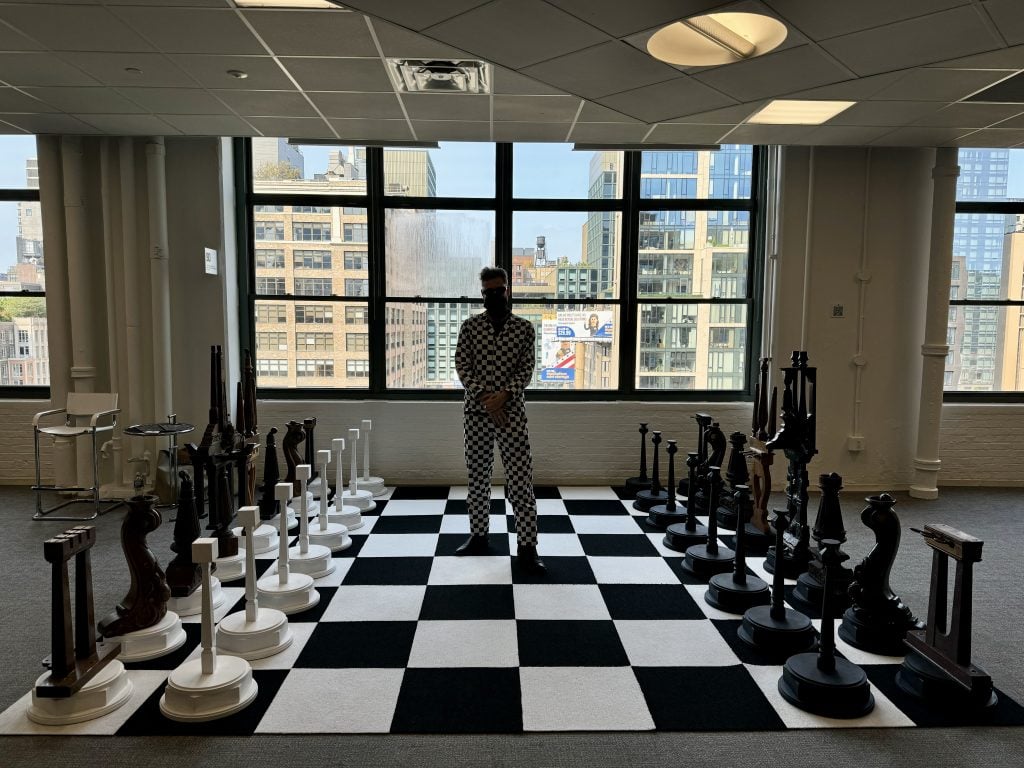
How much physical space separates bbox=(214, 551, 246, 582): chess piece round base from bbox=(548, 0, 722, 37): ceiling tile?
3.05 meters

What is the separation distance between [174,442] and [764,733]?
4.33 m

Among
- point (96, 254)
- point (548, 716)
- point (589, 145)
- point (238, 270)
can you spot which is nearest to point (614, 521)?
point (548, 716)

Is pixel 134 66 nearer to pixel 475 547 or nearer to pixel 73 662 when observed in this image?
pixel 73 662

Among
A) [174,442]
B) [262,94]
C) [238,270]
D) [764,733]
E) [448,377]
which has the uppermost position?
[262,94]

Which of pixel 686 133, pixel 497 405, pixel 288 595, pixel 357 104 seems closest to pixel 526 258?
pixel 686 133

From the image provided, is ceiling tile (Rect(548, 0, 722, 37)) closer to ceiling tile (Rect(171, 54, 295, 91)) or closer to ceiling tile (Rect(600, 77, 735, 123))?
ceiling tile (Rect(600, 77, 735, 123))

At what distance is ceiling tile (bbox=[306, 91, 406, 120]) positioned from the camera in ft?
13.3

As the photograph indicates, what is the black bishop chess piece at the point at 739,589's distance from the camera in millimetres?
3113

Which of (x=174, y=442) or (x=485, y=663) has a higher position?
(x=174, y=442)

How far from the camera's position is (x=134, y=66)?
3605 mm

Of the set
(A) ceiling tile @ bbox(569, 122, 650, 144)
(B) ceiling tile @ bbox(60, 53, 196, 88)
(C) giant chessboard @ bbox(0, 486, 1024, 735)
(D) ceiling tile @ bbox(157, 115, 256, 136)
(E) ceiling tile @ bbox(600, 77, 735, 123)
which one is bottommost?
(C) giant chessboard @ bbox(0, 486, 1024, 735)

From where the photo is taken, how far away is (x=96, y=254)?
5.23 m

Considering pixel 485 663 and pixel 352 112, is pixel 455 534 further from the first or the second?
pixel 352 112

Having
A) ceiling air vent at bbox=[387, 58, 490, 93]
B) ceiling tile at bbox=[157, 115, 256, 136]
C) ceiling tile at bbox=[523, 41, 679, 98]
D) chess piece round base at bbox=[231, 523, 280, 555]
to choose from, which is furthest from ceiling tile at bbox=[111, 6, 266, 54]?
chess piece round base at bbox=[231, 523, 280, 555]
